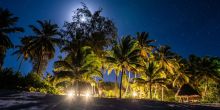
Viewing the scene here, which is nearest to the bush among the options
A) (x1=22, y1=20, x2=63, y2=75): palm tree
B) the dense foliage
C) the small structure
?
the dense foliage

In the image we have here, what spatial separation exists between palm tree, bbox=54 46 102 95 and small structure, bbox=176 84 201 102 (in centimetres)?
2618

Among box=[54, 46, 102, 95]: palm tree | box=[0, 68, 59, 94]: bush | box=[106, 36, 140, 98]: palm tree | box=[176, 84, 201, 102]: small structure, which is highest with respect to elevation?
box=[106, 36, 140, 98]: palm tree

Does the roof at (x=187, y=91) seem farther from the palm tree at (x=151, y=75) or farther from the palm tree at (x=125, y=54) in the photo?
the palm tree at (x=125, y=54)

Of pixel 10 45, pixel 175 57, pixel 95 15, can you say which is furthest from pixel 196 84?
pixel 10 45

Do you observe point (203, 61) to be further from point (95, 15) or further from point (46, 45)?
point (46, 45)

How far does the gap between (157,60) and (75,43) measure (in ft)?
60.9

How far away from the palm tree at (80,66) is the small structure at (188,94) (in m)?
26.2

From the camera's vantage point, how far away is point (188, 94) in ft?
177

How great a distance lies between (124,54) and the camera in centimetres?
3825

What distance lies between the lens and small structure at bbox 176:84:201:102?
53769 millimetres

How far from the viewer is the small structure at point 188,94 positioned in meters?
53.8

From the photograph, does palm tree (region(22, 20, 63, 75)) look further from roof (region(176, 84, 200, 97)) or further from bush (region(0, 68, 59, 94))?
roof (region(176, 84, 200, 97))

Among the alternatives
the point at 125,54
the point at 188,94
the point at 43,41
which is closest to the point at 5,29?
the point at 43,41

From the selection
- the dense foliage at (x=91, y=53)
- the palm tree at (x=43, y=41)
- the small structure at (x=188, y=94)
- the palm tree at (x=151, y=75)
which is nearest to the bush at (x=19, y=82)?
the dense foliage at (x=91, y=53)
